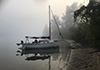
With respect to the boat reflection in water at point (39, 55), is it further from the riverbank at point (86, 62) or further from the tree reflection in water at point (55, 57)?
the riverbank at point (86, 62)

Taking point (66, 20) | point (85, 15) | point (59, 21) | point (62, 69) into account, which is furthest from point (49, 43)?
point (59, 21)

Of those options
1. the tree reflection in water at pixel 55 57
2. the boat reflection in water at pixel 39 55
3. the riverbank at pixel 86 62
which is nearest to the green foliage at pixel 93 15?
the riverbank at pixel 86 62

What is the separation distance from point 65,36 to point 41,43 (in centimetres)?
3397

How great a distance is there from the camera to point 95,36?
93.0 ft

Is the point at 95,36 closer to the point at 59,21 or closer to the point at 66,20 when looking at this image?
the point at 66,20

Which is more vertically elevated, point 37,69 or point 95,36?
point 95,36

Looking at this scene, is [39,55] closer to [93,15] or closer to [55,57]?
[55,57]

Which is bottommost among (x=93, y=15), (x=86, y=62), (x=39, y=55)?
(x=39, y=55)

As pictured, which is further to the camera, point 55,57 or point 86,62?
point 55,57

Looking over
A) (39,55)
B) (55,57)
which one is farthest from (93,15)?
(39,55)

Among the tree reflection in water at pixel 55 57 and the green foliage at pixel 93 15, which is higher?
the green foliage at pixel 93 15

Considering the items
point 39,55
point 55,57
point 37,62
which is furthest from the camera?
point 39,55

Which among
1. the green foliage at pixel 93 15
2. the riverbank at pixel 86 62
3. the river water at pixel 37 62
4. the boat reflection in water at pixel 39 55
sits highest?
the green foliage at pixel 93 15

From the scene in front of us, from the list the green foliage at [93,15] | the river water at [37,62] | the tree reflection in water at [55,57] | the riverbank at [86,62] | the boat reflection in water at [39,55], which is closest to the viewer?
the riverbank at [86,62]
